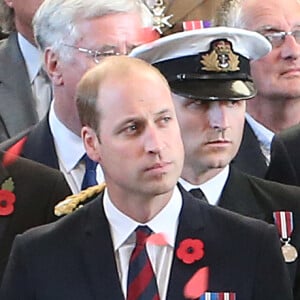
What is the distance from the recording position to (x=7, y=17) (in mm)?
3174

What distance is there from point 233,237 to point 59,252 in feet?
0.95

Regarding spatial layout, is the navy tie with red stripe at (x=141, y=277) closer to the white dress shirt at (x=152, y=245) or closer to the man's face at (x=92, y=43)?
the white dress shirt at (x=152, y=245)

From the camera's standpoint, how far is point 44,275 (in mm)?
1953

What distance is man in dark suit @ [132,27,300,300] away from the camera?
7.12 ft

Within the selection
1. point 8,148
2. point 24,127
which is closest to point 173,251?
point 8,148

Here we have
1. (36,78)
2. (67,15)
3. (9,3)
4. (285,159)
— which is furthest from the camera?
(9,3)

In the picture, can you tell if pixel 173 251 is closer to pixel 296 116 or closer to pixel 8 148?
pixel 8 148

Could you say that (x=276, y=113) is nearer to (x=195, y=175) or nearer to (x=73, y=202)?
(x=195, y=175)

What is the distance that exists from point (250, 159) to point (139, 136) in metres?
0.65

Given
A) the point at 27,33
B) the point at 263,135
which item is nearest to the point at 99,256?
the point at 263,135

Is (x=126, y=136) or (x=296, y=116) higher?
(x=126, y=136)

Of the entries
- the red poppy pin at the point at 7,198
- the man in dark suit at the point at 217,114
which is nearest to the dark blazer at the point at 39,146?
the red poppy pin at the point at 7,198

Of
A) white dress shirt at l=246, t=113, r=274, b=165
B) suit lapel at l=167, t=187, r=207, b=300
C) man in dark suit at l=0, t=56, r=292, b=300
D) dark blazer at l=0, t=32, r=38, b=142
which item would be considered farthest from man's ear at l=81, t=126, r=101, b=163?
dark blazer at l=0, t=32, r=38, b=142

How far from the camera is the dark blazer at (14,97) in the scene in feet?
9.20
